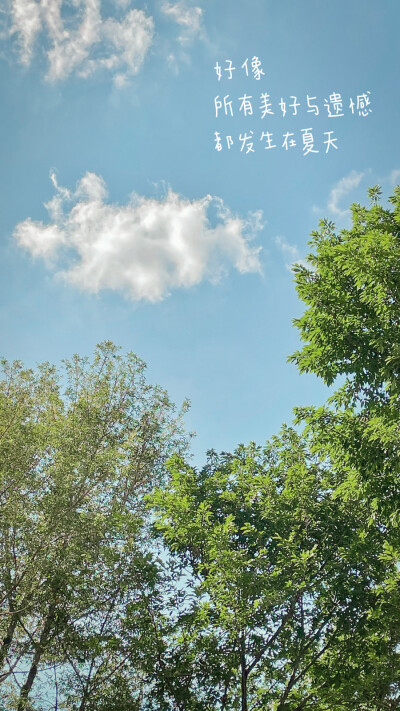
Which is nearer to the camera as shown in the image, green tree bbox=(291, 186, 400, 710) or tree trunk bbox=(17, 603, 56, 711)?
green tree bbox=(291, 186, 400, 710)

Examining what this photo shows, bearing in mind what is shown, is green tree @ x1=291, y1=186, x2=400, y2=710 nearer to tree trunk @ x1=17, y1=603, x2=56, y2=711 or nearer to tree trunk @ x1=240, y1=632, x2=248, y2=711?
tree trunk @ x1=240, y1=632, x2=248, y2=711

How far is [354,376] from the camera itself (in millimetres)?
10953

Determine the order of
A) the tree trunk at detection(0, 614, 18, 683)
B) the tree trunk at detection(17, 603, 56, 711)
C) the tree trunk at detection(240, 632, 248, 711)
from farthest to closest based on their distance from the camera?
the tree trunk at detection(0, 614, 18, 683)
the tree trunk at detection(17, 603, 56, 711)
the tree trunk at detection(240, 632, 248, 711)

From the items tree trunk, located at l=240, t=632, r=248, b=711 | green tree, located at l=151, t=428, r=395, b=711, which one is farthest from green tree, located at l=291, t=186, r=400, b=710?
tree trunk, located at l=240, t=632, r=248, b=711

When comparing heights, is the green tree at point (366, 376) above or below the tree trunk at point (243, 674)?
above

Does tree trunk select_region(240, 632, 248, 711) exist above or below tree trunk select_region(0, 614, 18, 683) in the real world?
below

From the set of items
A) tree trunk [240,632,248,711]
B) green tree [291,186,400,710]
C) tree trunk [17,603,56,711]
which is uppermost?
green tree [291,186,400,710]

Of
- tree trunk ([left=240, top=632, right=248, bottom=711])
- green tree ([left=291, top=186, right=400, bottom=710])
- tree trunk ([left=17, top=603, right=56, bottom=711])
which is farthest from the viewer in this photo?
tree trunk ([left=17, top=603, right=56, bottom=711])

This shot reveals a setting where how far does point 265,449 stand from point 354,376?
4.97 m

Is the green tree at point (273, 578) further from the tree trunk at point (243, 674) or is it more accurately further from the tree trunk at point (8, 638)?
the tree trunk at point (8, 638)

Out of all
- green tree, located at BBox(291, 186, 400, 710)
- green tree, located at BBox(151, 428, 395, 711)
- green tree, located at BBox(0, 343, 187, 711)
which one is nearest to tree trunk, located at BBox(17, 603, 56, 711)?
green tree, located at BBox(0, 343, 187, 711)

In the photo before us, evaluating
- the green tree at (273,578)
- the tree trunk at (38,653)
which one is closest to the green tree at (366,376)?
the green tree at (273,578)

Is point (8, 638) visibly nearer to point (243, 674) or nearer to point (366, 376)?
point (243, 674)

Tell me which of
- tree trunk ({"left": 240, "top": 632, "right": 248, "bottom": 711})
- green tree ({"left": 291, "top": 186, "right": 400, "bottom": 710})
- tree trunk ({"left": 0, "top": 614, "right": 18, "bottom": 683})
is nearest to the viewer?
green tree ({"left": 291, "top": 186, "right": 400, "bottom": 710})
